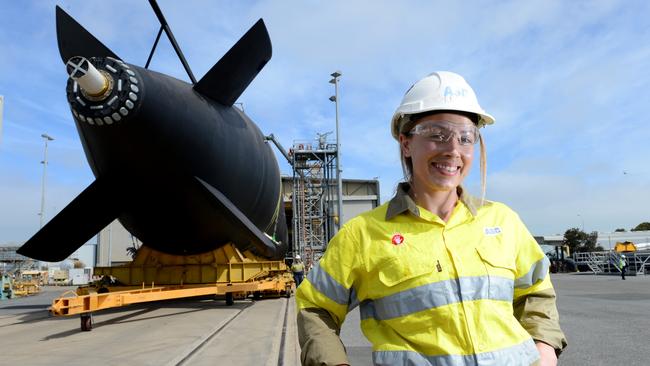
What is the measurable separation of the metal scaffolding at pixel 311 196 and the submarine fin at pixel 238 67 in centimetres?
1818

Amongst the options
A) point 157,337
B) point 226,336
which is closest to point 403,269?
point 226,336

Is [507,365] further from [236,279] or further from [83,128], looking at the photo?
[236,279]

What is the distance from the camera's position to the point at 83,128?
8242 millimetres

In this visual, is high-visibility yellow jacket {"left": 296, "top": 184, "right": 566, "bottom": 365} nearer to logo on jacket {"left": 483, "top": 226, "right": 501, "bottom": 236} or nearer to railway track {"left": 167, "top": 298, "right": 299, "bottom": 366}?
logo on jacket {"left": 483, "top": 226, "right": 501, "bottom": 236}

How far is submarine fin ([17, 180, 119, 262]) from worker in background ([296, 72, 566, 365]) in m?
8.54

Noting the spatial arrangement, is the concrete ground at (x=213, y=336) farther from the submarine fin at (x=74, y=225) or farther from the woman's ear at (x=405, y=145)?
the woman's ear at (x=405, y=145)

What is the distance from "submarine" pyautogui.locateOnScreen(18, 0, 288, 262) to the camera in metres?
7.18

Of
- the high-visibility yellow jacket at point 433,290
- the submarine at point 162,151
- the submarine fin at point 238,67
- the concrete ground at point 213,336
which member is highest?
the submarine fin at point 238,67

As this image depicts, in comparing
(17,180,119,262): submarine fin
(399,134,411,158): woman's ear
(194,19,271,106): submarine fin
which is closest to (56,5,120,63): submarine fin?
(194,19,271,106): submarine fin

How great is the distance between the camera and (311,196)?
3036 cm

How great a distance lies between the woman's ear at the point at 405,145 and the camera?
2.02 meters

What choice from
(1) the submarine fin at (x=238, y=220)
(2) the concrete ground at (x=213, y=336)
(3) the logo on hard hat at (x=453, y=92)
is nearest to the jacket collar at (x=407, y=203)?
(3) the logo on hard hat at (x=453, y=92)

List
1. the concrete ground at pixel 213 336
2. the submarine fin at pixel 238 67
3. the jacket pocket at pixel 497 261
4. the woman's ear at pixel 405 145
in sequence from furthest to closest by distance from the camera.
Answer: the submarine fin at pixel 238 67
the concrete ground at pixel 213 336
the woman's ear at pixel 405 145
the jacket pocket at pixel 497 261

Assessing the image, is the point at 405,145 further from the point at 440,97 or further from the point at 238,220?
the point at 238,220
